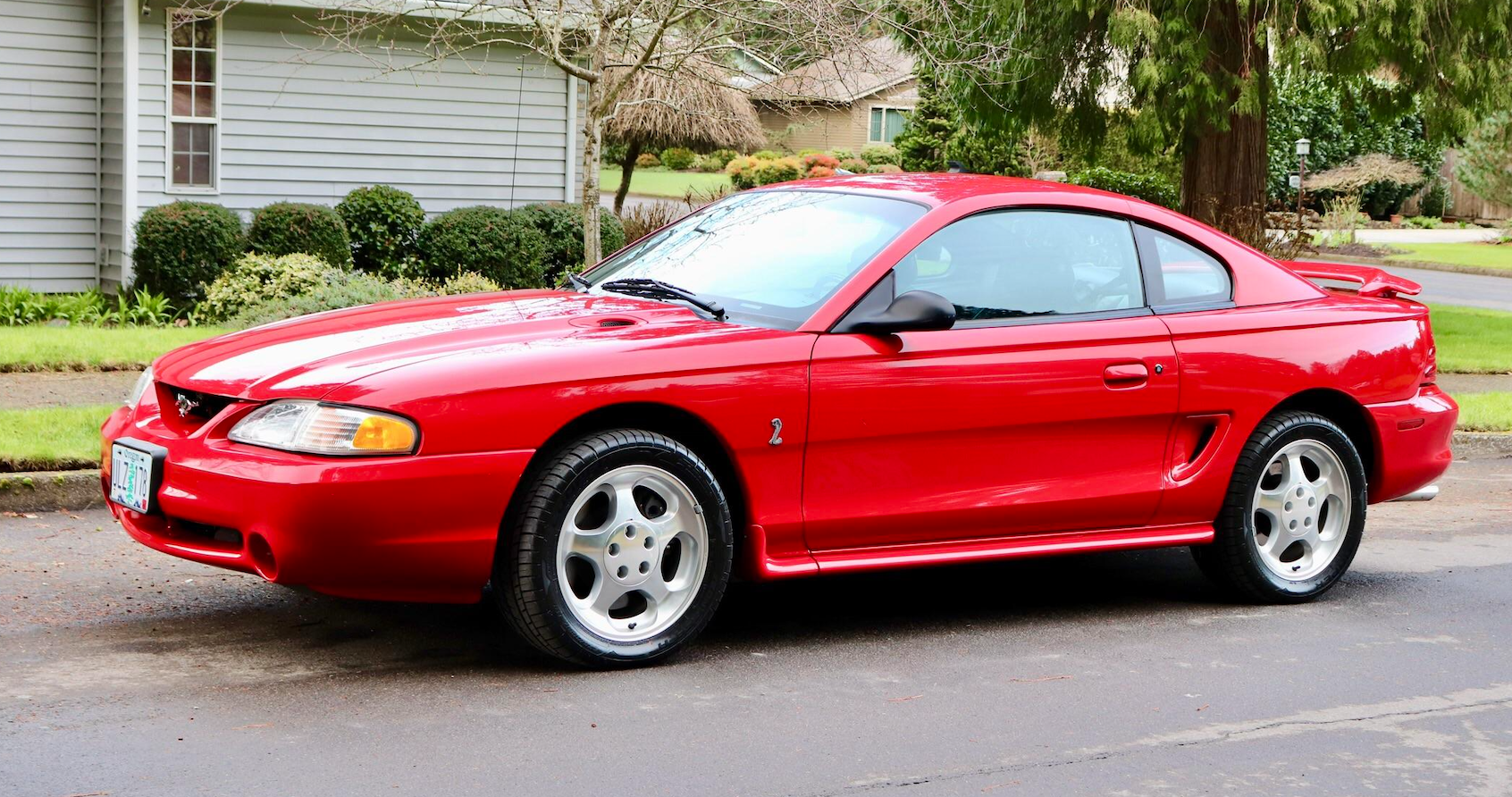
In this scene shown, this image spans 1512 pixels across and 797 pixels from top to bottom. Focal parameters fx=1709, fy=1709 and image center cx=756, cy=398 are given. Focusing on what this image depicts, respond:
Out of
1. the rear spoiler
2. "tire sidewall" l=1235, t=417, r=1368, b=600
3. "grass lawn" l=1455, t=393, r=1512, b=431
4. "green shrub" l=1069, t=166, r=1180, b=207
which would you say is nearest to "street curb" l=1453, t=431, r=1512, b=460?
"grass lawn" l=1455, t=393, r=1512, b=431

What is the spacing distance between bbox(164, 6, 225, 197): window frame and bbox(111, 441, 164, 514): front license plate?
11.8 meters

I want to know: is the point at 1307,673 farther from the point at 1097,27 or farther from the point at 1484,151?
the point at 1484,151

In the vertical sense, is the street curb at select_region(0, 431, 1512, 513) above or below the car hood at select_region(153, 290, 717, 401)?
below

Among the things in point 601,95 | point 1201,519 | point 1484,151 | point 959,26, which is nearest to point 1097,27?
point 959,26

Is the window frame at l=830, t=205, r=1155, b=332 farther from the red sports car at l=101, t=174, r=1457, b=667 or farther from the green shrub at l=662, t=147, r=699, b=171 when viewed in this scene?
the green shrub at l=662, t=147, r=699, b=171

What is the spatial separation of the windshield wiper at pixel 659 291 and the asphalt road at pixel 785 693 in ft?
3.68

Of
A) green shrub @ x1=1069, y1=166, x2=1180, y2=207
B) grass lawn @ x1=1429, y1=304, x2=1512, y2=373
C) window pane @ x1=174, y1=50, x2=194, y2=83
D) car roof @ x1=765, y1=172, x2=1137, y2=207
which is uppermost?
window pane @ x1=174, y1=50, x2=194, y2=83

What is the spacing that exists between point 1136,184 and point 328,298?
78.5ft

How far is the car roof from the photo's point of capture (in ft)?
19.9

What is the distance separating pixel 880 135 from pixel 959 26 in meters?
50.0

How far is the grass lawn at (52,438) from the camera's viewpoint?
299 inches

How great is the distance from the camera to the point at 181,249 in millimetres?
15820

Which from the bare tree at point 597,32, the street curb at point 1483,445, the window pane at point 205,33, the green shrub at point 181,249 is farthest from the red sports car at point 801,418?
the window pane at point 205,33

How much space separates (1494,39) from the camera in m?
16.7
